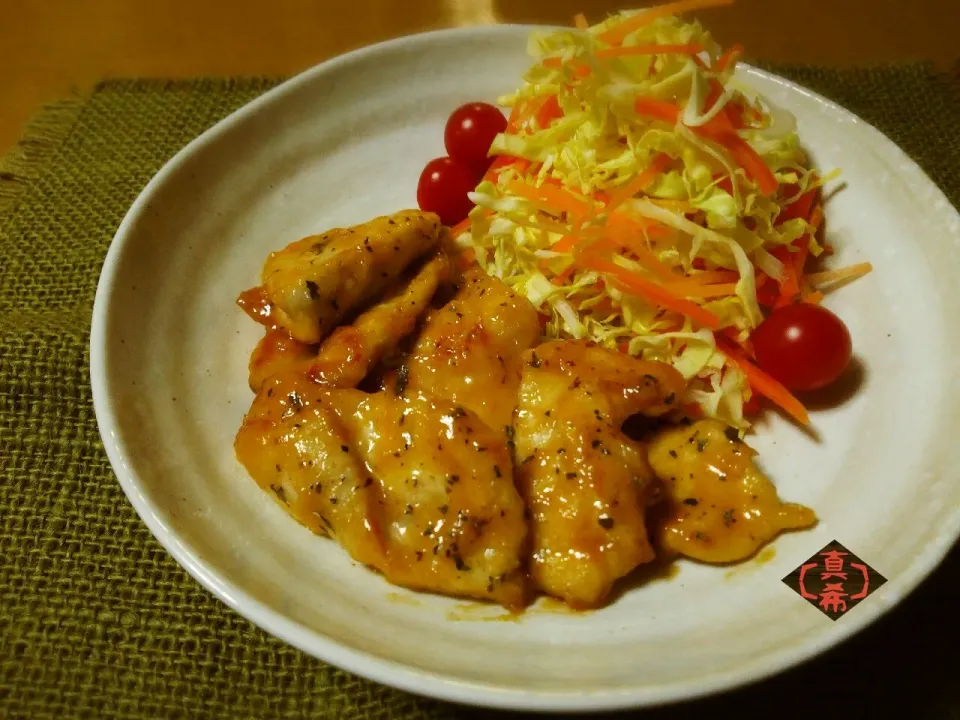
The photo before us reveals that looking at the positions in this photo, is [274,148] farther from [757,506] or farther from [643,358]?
[757,506]

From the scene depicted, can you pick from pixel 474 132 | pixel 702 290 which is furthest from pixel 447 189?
pixel 702 290

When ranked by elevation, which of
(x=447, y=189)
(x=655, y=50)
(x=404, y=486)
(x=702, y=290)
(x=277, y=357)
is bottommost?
(x=277, y=357)

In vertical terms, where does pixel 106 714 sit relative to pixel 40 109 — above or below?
below

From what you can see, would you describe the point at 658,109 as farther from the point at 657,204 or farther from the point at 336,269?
the point at 336,269

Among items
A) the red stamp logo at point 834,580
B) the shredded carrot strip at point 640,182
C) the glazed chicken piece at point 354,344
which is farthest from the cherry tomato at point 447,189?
the red stamp logo at point 834,580

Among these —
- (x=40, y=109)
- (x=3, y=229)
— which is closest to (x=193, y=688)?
(x=3, y=229)
